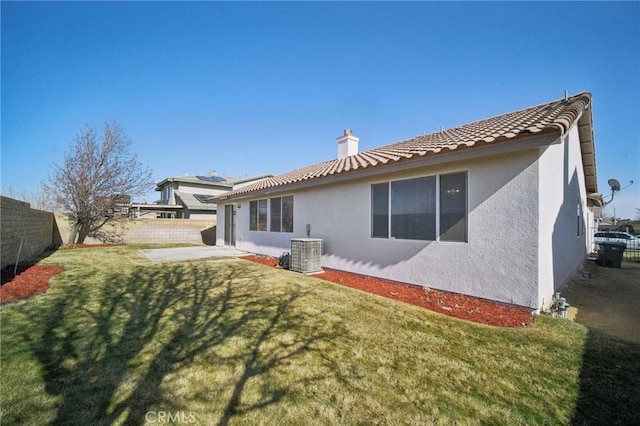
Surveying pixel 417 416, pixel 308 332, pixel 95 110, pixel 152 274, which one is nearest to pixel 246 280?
pixel 152 274

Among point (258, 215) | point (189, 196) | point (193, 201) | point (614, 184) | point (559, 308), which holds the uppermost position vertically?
point (189, 196)

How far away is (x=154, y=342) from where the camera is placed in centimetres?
356

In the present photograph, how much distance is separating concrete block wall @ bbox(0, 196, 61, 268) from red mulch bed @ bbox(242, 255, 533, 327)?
9.08 m

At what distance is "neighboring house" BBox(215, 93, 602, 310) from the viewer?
4809 mm

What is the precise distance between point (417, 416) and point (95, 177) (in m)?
20.4

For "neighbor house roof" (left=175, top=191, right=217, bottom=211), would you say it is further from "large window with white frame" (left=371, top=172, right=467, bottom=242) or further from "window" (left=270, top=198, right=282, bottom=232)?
"large window with white frame" (left=371, top=172, right=467, bottom=242)

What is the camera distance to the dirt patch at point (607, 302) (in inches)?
182

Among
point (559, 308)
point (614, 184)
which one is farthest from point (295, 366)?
point (614, 184)

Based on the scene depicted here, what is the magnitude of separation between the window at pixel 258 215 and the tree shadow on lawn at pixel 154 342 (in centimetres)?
622

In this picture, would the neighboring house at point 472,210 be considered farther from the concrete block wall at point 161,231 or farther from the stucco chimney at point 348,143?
the concrete block wall at point 161,231

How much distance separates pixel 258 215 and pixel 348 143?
218 inches

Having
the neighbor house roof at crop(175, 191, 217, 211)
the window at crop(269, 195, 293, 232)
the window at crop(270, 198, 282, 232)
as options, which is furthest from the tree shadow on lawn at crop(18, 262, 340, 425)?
the neighbor house roof at crop(175, 191, 217, 211)

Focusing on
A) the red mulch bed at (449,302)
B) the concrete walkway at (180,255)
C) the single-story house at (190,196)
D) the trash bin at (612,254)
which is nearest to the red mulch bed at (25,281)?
the concrete walkway at (180,255)

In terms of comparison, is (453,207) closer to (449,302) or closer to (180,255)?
(449,302)
